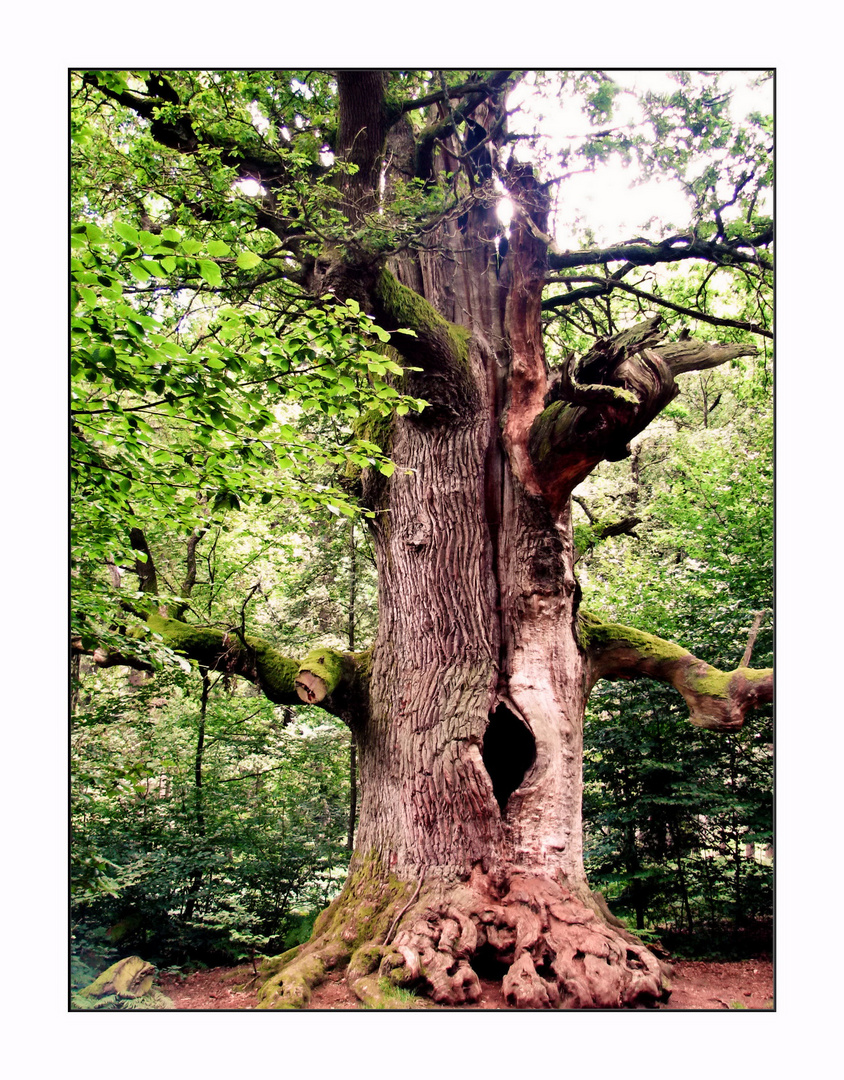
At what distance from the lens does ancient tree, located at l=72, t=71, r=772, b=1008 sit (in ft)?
10.8

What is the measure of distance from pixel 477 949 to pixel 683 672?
2.22 meters

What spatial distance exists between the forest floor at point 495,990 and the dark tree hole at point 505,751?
1108 millimetres

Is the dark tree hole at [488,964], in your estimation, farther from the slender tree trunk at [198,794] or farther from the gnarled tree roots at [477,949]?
the slender tree trunk at [198,794]

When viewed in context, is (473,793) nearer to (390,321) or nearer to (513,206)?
(390,321)

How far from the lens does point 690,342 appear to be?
4023mm

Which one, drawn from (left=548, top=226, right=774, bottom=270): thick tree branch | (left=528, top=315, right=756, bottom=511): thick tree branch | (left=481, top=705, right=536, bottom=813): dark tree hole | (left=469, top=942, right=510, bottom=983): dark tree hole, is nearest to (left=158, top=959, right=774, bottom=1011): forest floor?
(left=469, top=942, right=510, bottom=983): dark tree hole

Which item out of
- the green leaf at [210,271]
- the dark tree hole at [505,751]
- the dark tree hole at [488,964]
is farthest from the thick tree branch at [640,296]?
the dark tree hole at [488,964]

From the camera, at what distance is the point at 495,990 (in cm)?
310

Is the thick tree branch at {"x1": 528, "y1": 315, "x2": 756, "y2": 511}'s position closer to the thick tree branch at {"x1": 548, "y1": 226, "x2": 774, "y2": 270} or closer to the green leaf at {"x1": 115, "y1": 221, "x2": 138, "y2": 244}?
the thick tree branch at {"x1": 548, "y1": 226, "x2": 774, "y2": 270}

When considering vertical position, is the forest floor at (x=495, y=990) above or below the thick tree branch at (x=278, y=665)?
below

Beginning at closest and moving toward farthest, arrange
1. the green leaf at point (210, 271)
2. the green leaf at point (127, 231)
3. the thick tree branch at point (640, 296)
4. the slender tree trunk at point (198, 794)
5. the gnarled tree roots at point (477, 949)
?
the green leaf at point (127, 231), the green leaf at point (210, 271), the gnarled tree roots at point (477, 949), the thick tree branch at point (640, 296), the slender tree trunk at point (198, 794)

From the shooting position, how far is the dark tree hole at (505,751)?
157 inches

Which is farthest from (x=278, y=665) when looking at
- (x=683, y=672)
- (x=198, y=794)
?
(x=683, y=672)

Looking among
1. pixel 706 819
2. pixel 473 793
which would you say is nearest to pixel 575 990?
pixel 473 793
